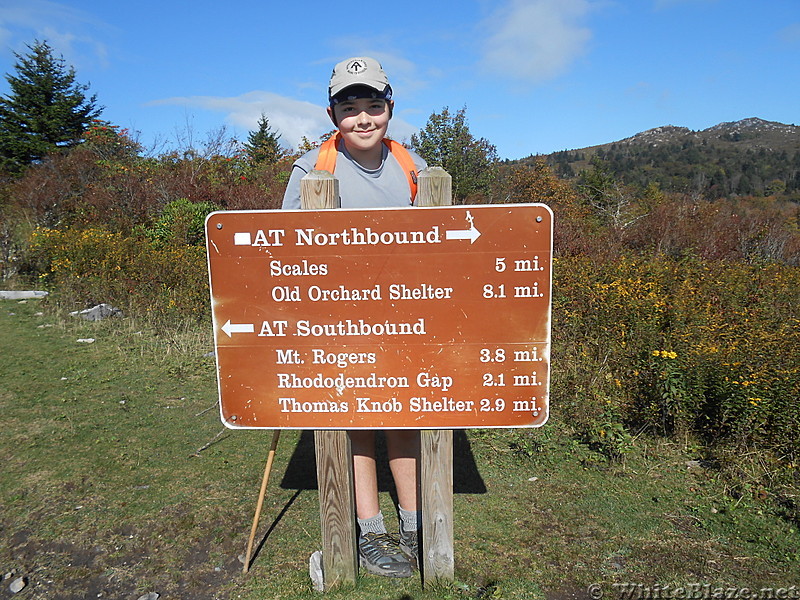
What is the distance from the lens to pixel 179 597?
8.46ft

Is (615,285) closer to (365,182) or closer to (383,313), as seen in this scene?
(365,182)

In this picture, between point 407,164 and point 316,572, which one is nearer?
point 316,572

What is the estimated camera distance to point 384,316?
2.20 m

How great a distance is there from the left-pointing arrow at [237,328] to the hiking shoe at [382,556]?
1293 millimetres

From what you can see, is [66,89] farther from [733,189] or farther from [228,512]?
[733,189]

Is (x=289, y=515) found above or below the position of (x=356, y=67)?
below

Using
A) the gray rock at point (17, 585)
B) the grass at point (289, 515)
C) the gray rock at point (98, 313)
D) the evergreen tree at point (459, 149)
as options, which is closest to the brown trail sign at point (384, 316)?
the grass at point (289, 515)

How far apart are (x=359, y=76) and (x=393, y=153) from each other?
1.52ft

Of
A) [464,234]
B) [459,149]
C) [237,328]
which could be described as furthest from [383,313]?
[459,149]

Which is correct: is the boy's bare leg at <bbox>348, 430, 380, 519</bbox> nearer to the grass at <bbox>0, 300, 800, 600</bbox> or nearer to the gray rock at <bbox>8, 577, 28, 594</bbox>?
the grass at <bbox>0, 300, 800, 600</bbox>

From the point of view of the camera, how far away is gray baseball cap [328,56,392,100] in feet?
7.77

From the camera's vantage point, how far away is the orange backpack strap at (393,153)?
254 cm

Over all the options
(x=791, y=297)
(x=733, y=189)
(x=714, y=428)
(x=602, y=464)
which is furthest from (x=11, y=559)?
(x=733, y=189)

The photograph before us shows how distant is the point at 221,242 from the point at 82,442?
9.85ft
